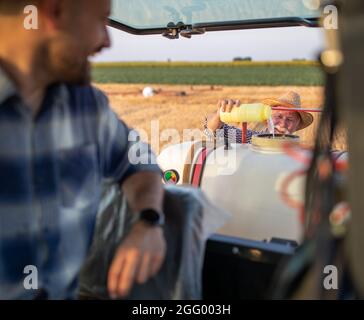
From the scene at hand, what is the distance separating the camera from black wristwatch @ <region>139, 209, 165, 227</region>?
1.36 meters

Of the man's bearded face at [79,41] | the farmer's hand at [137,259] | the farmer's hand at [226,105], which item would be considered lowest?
the farmer's hand at [137,259]

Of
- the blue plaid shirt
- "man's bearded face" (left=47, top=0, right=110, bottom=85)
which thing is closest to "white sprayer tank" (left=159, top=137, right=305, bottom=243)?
the blue plaid shirt

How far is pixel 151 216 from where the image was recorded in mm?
1369

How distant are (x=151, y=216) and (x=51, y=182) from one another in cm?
27

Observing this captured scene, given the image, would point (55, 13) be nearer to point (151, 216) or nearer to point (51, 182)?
point (51, 182)

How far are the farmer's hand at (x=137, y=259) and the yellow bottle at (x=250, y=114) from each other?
0.46 m

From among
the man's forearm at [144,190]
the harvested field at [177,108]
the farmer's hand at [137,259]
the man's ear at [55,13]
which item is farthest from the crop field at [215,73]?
the farmer's hand at [137,259]

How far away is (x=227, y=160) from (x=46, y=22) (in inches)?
34.8

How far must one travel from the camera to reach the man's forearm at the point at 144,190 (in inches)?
55.2

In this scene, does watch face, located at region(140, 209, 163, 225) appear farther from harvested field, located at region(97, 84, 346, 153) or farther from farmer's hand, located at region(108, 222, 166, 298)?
harvested field, located at region(97, 84, 346, 153)

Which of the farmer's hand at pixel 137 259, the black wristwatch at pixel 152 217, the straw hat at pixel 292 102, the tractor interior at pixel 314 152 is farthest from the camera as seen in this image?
the straw hat at pixel 292 102

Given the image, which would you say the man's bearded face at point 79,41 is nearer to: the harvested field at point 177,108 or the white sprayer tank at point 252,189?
the harvested field at point 177,108

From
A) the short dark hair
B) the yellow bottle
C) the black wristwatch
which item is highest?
the short dark hair

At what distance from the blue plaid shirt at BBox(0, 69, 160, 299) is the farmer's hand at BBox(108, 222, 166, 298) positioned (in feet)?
0.35
